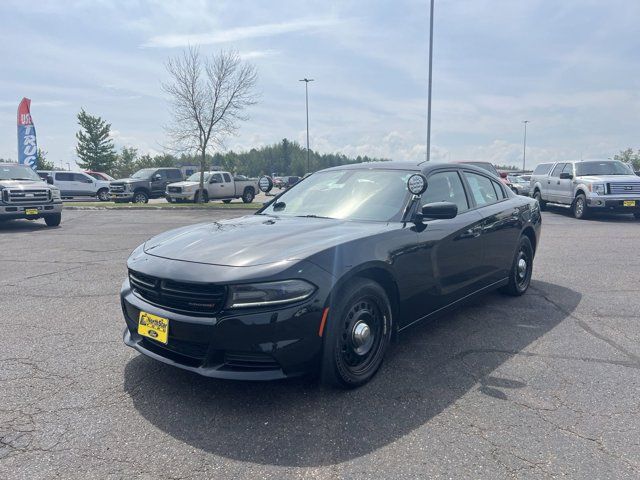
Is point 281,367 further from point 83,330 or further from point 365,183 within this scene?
point 83,330

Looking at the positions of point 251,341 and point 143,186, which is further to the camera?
point 143,186

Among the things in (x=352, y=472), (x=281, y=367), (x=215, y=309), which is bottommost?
(x=352, y=472)

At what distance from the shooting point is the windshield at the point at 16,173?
12.9 meters

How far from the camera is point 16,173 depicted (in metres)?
13.2

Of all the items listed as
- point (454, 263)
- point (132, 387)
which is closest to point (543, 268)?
point (454, 263)

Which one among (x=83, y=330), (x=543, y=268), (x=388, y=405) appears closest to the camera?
(x=388, y=405)

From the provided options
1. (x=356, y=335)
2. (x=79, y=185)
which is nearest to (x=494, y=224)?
(x=356, y=335)

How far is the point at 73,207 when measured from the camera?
19922mm

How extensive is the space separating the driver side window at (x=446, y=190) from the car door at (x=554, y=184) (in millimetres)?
13294

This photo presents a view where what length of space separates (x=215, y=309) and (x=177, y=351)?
42 cm

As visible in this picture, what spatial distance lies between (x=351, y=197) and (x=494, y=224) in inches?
64.2

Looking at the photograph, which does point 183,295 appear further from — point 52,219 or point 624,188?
point 624,188

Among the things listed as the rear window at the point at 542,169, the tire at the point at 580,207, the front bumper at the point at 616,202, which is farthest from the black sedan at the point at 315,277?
the rear window at the point at 542,169

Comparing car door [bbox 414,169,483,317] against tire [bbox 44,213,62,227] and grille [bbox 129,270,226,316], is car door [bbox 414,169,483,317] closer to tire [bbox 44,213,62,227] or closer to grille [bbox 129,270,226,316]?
grille [bbox 129,270,226,316]
